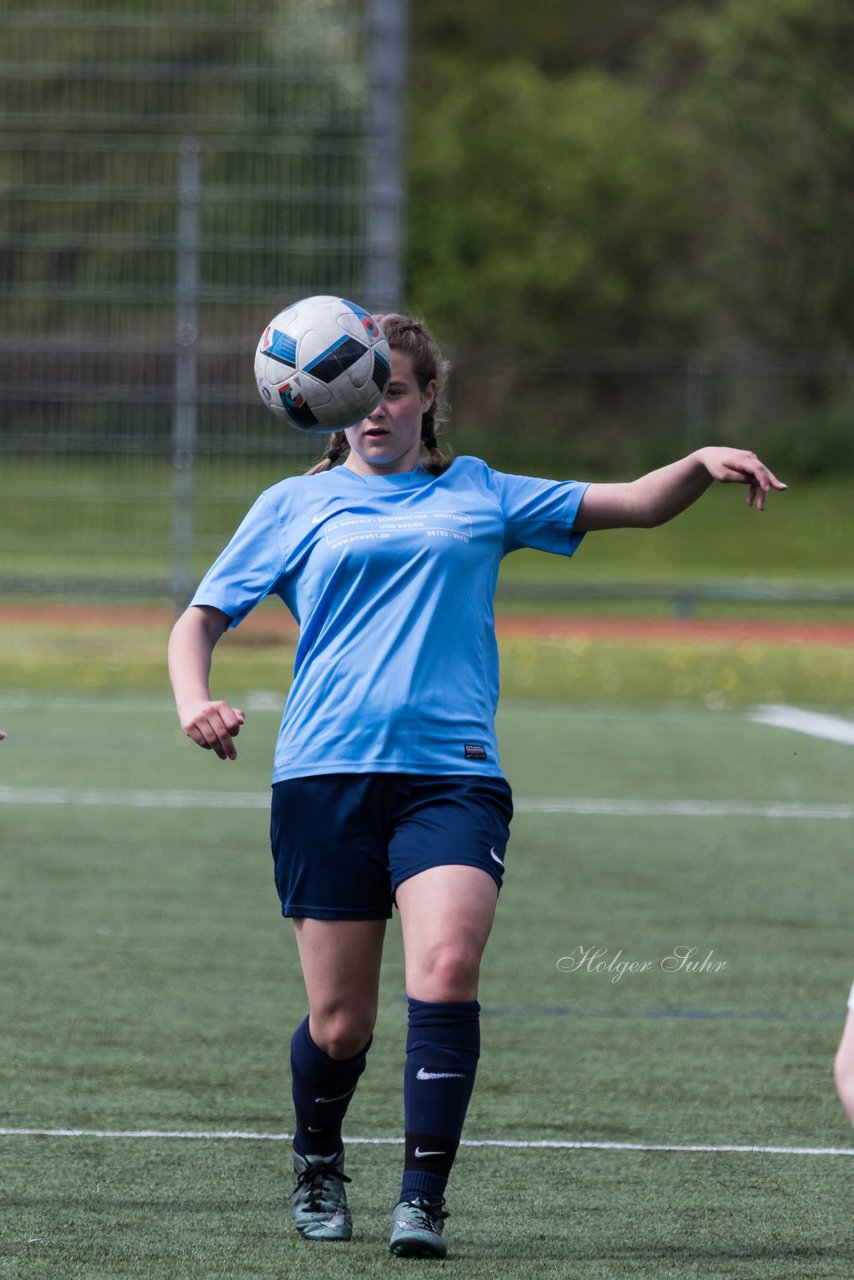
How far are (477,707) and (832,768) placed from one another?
890cm

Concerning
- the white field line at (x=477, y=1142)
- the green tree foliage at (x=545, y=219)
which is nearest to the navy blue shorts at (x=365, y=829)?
the white field line at (x=477, y=1142)

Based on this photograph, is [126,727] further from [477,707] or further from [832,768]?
[477,707]

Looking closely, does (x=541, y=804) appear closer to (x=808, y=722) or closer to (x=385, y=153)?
(x=808, y=722)

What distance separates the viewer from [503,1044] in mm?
6297

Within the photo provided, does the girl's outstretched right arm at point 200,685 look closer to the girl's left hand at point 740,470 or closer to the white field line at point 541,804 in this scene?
the girl's left hand at point 740,470

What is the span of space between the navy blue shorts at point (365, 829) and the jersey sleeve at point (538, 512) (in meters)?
0.56

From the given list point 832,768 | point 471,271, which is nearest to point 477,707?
point 832,768

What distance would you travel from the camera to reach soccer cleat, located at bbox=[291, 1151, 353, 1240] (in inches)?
170

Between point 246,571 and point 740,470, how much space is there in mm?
973

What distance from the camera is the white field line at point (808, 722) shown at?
14538 millimetres

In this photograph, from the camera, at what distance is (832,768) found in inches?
506

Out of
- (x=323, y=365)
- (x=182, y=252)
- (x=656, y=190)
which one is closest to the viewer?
(x=323, y=365)

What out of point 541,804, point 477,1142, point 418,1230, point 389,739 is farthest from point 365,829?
point 541,804

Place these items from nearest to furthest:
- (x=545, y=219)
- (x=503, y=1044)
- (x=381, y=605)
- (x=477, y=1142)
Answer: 1. (x=381, y=605)
2. (x=477, y=1142)
3. (x=503, y=1044)
4. (x=545, y=219)
